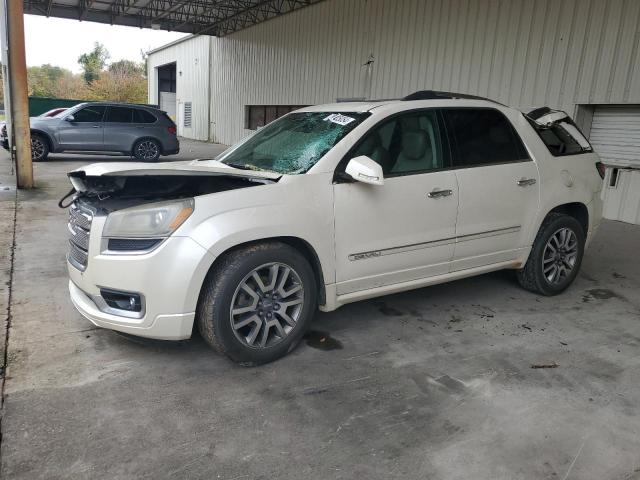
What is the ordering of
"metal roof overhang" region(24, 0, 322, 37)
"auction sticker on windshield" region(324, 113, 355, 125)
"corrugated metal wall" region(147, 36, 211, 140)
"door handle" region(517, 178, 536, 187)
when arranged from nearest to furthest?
"auction sticker on windshield" region(324, 113, 355, 125) → "door handle" region(517, 178, 536, 187) → "metal roof overhang" region(24, 0, 322, 37) → "corrugated metal wall" region(147, 36, 211, 140)

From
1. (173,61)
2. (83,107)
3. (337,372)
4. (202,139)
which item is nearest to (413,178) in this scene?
(337,372)

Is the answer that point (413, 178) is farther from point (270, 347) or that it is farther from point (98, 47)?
point (98, 47)

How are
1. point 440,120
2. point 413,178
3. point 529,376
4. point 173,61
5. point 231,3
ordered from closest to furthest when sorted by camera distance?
point 529,376 → point 413,178 → point 440,120 → point 231,3 → point 173,61

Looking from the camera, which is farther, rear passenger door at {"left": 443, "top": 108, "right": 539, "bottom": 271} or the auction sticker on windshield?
rear passenger door at {"left": 443, "top": 108, "right": 539, "bottom": 271}

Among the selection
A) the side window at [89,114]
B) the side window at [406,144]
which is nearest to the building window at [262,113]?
the side window at [89,114]

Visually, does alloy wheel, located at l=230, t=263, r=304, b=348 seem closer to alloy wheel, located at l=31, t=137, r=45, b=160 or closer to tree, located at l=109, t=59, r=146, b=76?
alloy wheel, located at l=31, t=137, r=45, b=160

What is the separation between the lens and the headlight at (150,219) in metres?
2.89

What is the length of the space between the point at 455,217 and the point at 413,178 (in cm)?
48

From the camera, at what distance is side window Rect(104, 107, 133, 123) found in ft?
46.0

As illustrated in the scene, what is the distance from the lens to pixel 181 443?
96.6 inches

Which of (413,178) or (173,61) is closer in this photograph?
(413,178)

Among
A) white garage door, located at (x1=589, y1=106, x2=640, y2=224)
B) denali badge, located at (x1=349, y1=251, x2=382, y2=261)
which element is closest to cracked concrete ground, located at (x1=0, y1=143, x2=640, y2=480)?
denali badge, located at (x1=349, y1=251, x2=382, y2=261)

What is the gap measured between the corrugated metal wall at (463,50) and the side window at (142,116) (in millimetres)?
5066

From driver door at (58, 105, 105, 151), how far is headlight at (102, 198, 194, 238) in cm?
1220
